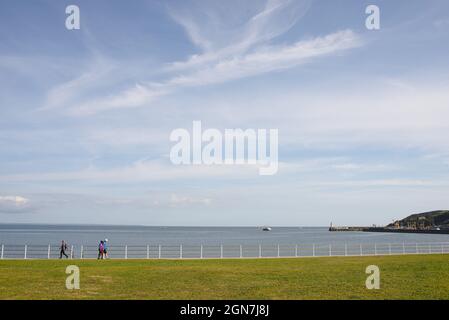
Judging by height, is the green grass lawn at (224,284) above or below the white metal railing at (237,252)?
above

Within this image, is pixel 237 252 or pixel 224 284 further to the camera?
pixel 237 252

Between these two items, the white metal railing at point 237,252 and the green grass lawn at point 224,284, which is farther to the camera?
the white metal railing at point 237,252

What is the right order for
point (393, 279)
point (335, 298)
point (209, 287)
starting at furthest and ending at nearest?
point (393, 279), point (209, 287), point (335, 298)

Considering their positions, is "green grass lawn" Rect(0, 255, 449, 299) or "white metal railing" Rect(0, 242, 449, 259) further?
"white metal railing" Rect(0, 242, 449, 259)

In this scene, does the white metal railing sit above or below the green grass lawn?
below

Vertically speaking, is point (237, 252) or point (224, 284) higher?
point (224, 284)
